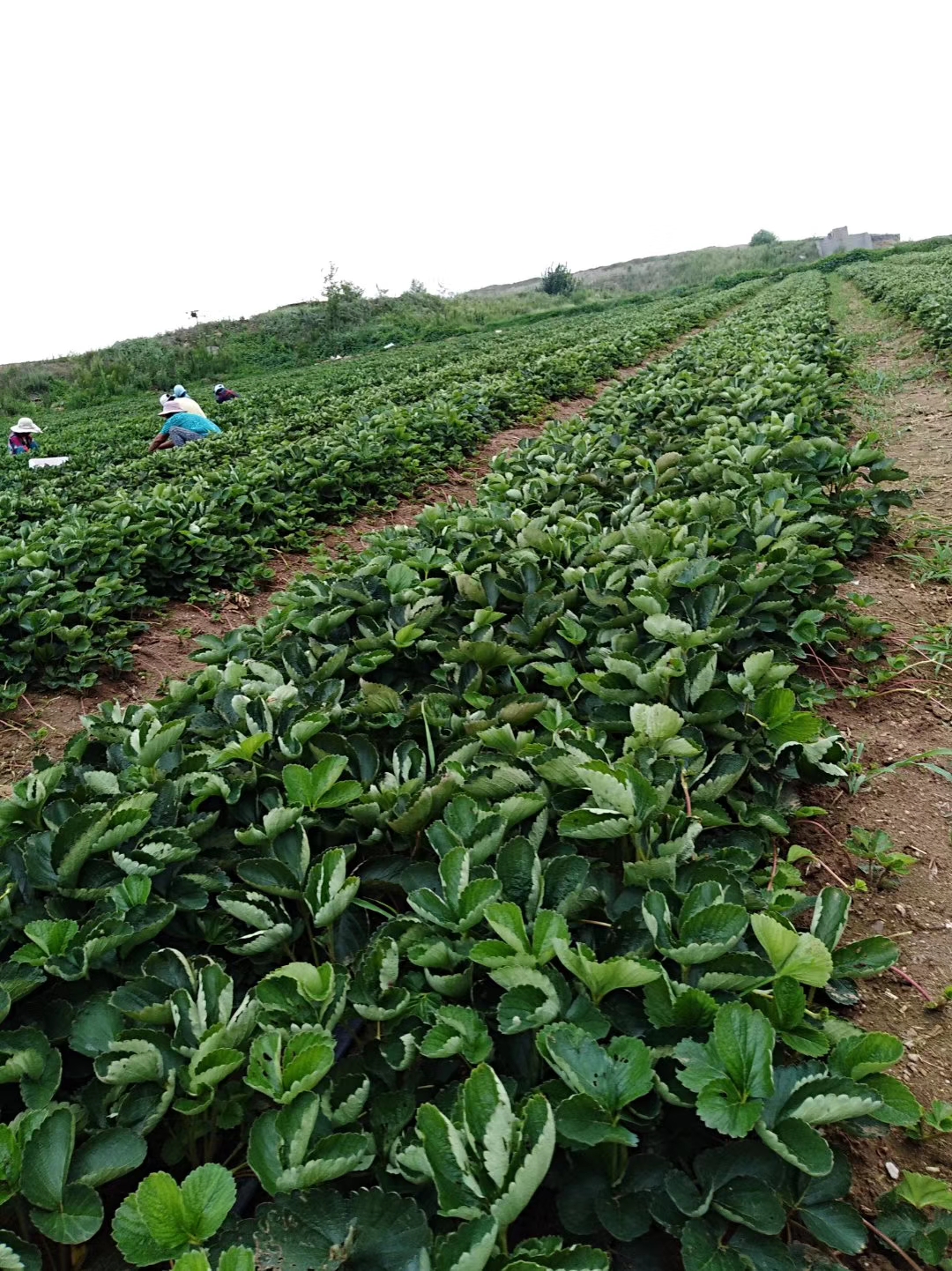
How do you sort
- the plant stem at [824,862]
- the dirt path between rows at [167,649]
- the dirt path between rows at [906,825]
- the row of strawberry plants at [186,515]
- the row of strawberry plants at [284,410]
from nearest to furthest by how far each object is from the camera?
the dirt path between rows at [906,825] → the plant stem at [824,862] → the dirt path between rows at [167,649] → the row of strawberry plants at [186,515] → the row of strawberry plants at [284,410]

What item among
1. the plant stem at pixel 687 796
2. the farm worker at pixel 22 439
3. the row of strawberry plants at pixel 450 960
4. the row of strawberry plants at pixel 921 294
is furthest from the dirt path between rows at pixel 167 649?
the farm worker at pixel 22 439

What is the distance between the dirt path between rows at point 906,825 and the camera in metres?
1.33

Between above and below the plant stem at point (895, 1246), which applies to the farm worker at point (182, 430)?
above

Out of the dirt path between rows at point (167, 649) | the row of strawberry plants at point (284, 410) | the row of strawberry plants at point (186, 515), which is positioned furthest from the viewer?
the row of strawberry plants at point (284, 410)

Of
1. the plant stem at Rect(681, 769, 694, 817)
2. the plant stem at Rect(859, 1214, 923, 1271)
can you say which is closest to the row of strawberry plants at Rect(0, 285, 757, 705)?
the plant stem at Rect(681, 769, 694, 817)

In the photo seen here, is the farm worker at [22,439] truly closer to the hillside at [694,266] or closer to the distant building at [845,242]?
the hillside at [694,266]

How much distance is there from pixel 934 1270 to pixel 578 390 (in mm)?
10408

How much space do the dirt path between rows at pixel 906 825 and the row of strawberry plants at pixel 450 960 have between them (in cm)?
19

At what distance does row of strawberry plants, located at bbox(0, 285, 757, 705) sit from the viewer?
12.4 ft

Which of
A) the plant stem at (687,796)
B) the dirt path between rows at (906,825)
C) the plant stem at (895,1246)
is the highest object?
the plant stem at (687,796)

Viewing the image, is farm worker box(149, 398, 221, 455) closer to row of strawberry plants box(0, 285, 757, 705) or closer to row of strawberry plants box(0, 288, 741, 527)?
row of strawberry plants box(0, 288, 741, 527)

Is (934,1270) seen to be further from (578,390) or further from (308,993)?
(578,390)

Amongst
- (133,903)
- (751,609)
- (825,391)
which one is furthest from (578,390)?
(133,903)

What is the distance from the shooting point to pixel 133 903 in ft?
4.27
